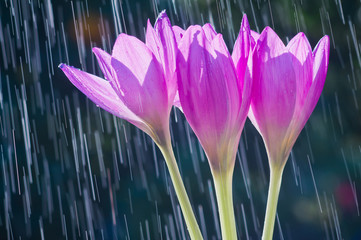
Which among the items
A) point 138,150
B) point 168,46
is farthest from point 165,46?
point 138,150

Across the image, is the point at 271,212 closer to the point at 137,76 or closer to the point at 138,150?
the point at 137,76

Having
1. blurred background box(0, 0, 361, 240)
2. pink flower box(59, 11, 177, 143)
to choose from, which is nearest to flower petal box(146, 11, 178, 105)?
pink flower box(59, 11, 177, 143)

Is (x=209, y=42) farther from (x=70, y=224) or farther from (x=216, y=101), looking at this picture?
(x=70, y=224)

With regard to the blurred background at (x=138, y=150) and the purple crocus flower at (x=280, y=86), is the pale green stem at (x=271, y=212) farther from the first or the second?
the blurred background at (x=138, y=150)

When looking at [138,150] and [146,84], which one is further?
[138,150]

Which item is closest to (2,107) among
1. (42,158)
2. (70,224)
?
(42,158)

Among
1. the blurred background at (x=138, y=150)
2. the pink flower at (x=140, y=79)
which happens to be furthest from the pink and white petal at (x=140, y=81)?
the blurred background at (x=138, y=150)
